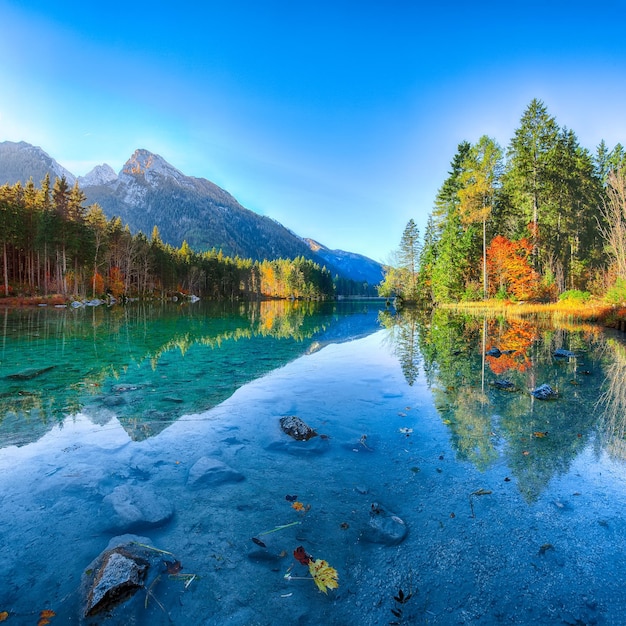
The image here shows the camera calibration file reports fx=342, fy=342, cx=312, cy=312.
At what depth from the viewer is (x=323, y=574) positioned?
9.87 ft

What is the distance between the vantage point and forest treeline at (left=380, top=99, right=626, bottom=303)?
120 feet

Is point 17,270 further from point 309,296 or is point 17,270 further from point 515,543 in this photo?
point 309,296

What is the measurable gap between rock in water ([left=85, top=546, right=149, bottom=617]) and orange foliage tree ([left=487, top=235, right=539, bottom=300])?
4063cm

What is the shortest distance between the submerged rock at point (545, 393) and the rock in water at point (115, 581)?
8552 mm

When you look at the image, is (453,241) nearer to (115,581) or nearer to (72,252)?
(115,581)

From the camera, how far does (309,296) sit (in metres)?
151

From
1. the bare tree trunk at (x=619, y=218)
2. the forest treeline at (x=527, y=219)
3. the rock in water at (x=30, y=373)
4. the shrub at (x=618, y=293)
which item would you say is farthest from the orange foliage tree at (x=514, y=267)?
the rock in water at (x=30, y=373)

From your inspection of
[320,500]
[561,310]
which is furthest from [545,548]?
[561,310]

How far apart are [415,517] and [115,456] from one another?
178 inches

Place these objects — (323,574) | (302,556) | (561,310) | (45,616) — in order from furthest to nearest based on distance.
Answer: (561,310)
(302,556)
(323,574)
(45,616)

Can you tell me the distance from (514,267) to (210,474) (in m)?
39.3

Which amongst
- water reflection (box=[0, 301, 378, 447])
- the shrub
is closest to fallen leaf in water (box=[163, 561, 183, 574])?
water reflection (box=[0, 301, 378, 447])

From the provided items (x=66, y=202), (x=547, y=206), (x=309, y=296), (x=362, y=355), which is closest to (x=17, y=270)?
(x=66, y=202)

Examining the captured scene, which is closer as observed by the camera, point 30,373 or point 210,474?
point 210,474
